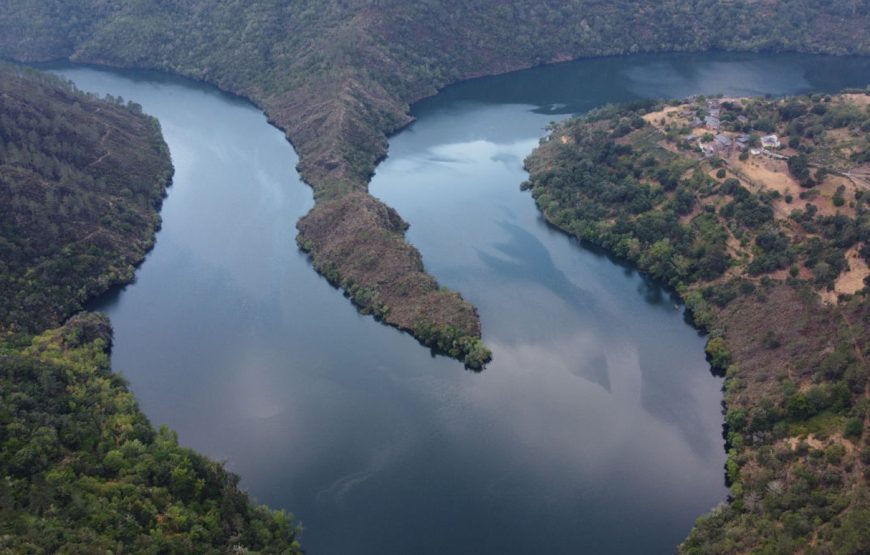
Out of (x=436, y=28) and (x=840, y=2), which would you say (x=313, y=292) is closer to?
(x=436, y=28)

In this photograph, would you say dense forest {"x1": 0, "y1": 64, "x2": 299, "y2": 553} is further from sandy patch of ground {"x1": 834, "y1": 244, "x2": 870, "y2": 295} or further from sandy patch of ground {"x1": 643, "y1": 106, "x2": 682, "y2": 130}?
sandy patch of ground {"x1": 643, "y1": 106, "x2": 682, "y2": 130}

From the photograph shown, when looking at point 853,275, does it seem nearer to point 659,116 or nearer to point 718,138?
point 718,138

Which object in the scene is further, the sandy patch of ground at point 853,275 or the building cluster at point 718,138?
the building cluster at point 718,138

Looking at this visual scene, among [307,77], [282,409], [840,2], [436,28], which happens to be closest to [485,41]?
[436,28]

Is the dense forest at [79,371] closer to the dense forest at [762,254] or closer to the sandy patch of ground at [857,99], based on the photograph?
the dense forest at [762,254]

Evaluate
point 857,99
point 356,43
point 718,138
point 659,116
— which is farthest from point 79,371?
point 857,99

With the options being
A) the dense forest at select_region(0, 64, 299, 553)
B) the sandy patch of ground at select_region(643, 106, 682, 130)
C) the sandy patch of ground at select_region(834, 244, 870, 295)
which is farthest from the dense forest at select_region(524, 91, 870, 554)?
the dense forest at select_region(0, 64, 299, 553)

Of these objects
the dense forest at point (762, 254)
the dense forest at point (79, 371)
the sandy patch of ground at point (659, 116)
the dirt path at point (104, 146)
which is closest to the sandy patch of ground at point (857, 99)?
the dense forest at point (762, 254)
